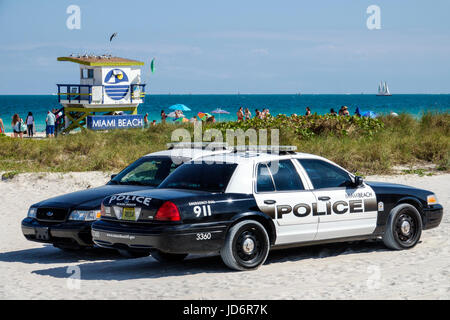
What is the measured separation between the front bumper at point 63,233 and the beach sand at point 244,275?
320mm

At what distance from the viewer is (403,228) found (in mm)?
10508

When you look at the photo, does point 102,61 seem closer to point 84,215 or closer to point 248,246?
point 84,215

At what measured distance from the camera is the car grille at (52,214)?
10578mm

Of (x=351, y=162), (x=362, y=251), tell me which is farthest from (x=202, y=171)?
(x=351, y=162)

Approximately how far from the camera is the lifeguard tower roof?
137ft

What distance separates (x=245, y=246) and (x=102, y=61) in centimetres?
3469

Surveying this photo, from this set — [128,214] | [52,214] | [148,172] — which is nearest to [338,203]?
[128,214]

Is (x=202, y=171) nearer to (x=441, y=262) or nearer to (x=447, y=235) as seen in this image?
(x=441, y=262)

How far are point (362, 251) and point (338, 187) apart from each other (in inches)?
46.9

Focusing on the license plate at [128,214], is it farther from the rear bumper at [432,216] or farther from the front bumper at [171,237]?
the rear bumper at [432,216]

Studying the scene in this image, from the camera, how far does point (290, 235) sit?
9445 millimetres

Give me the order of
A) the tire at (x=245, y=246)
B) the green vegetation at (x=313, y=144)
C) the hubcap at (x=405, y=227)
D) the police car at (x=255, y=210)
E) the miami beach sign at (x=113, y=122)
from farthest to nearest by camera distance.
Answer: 1. the miami beach sign at (x=113, y=122)
2. the green vegetation at (x=313, y=144)
3. the hubcap at (x=405, y=227)
4. the tire at (x=245, y=246)
5. the police car at (x=255, y=210)

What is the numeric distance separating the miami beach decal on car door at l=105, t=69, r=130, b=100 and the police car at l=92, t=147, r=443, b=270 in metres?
33.1

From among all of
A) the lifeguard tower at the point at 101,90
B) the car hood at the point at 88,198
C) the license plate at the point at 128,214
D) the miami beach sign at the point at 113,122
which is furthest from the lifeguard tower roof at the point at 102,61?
the license plate at the point at 128,214
